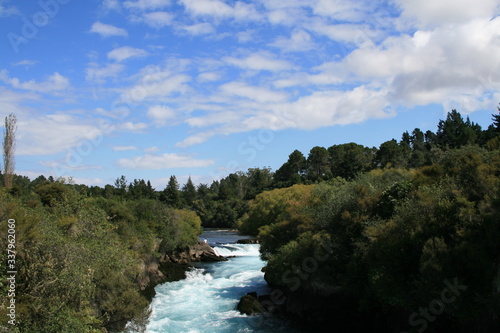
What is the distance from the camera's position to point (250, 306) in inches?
1133

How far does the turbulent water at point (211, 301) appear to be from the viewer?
25844 mm

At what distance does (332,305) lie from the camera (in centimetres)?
2716

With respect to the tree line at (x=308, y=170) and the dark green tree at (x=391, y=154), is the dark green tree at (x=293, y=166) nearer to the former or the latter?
the tree line at (x=308, y=170)

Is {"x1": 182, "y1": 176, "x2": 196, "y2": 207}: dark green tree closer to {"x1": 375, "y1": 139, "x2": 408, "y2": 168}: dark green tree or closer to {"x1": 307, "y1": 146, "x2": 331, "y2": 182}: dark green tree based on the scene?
{"x1": 307, "y1": 146, "x2": 331, "y2": 182}: dark green tree

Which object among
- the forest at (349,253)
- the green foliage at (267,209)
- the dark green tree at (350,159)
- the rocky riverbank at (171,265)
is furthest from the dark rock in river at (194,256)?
the dark green tree at (350,159)

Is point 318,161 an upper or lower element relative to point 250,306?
upper

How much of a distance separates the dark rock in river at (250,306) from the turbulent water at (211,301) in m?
0.48

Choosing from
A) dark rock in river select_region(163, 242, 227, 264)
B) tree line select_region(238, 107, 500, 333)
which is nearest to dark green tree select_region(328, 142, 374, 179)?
dark rock in river select_region(163, 242, 227, 264)

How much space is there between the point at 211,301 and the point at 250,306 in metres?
4.79

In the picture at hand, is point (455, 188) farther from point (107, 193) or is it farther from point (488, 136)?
point (107, 193)

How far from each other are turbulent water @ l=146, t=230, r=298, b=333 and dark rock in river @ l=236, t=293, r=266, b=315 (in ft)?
1.58

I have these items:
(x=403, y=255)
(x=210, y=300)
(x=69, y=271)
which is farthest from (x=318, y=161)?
(x=69, y=271)

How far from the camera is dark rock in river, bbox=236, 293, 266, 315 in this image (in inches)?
1121

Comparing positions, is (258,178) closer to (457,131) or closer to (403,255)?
(457,131)
